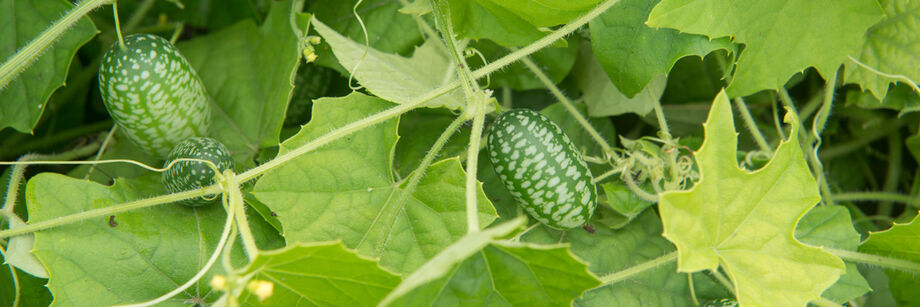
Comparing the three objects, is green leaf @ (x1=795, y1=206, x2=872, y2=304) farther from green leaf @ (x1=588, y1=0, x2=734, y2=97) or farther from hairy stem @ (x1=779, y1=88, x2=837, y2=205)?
green leaf @ (x1=588, y1=0, x2=734, y2=97)

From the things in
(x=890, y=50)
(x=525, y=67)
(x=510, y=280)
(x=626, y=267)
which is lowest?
(x=626, y=267)

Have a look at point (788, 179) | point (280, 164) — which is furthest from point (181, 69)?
point (788, 179)

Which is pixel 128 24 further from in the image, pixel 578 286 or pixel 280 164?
pixel 578 286

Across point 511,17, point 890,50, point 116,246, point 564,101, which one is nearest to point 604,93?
point 564,101

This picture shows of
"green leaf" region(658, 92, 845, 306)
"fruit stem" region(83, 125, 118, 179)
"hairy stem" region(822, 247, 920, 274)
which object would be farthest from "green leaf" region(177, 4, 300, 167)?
"hairy stem" region(822, 247, 920, 274)

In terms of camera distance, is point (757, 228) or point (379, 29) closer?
point (757, 228)

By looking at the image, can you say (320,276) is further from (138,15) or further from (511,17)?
(138,15)

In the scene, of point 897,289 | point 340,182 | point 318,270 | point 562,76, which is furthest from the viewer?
point 562,76

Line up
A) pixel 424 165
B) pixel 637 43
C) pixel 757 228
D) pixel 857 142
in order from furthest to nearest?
Answer: pixel 857 142
pixel 637 43
pixel 424 165
pixel 757 228
